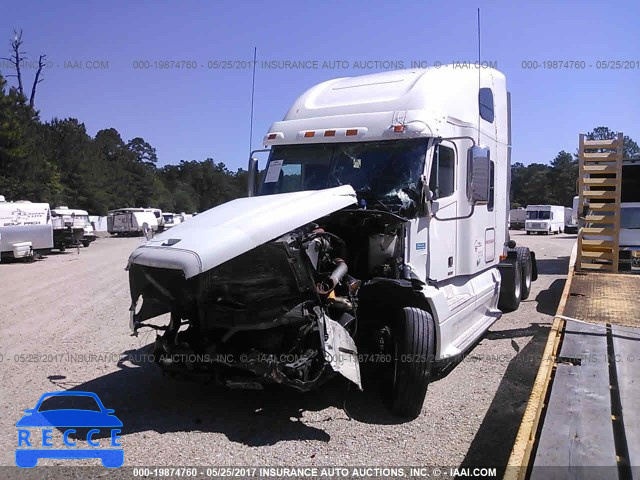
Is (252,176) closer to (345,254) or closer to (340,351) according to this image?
(345,254)

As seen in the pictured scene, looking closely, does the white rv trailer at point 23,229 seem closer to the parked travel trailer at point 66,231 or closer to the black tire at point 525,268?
the parked travel trailer at point 66,231

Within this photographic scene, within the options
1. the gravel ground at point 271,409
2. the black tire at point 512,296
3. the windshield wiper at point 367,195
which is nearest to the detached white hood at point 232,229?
the windshield wiper at point 367,195

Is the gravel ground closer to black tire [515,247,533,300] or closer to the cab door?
the cab door

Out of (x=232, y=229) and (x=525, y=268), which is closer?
(x=232, y=229)

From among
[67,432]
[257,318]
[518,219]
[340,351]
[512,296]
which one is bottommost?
[67,432]

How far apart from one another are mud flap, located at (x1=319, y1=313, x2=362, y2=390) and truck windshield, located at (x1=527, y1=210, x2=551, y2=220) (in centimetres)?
4332

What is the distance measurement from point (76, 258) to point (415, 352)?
2219 centimetres

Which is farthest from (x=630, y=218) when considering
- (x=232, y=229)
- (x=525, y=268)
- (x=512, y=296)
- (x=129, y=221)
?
(x=129, y=221)

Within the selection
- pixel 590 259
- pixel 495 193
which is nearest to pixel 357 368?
pixel 495 193

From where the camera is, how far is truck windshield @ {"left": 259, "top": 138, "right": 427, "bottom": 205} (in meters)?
5.93

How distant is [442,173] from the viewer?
6.20m

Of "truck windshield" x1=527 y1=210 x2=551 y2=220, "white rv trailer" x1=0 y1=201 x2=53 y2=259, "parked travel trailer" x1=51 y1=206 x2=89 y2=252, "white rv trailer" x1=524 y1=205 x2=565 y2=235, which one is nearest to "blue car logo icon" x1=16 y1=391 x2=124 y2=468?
"white rv trailer" x1=0 y1=201 x2=53 y2=259

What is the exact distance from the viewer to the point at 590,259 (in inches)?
417

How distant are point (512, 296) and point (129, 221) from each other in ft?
128
